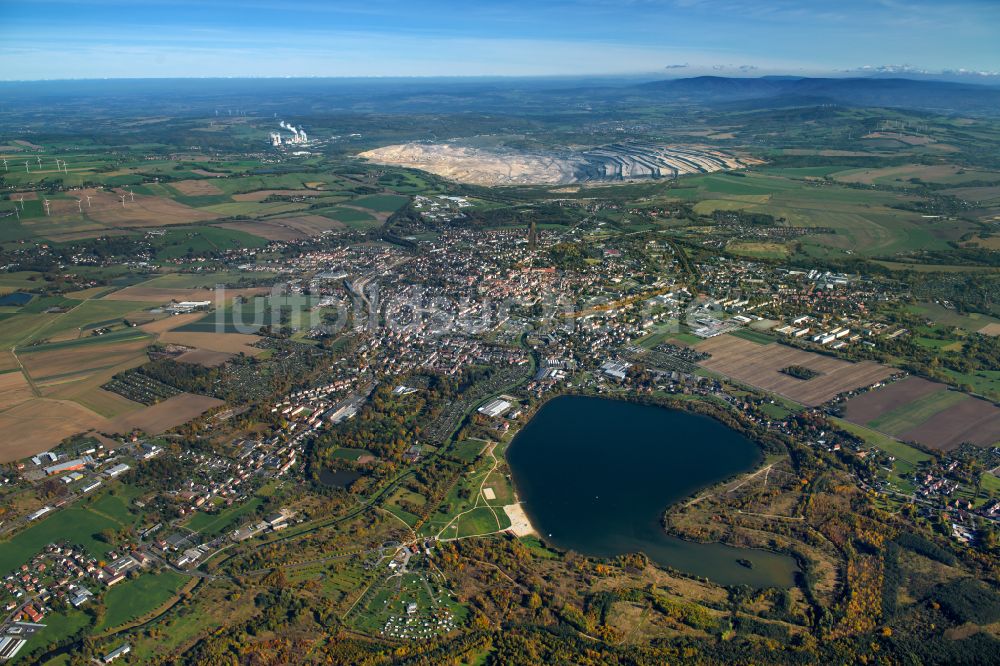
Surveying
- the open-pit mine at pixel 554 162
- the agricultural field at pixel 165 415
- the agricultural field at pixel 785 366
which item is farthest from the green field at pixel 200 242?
the agricultural field at pixel 785 366

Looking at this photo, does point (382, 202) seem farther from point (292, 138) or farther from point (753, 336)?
point (292, 138)

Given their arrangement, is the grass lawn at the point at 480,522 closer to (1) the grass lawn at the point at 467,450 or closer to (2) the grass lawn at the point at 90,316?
(1) the grass lawn at the point at 467,450

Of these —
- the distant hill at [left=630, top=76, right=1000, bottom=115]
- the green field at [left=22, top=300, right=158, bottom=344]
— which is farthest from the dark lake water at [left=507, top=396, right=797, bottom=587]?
the distant hill at [left=630, top=76, right=1000, bottom=115]

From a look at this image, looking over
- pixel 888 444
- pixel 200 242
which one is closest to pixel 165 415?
pixel 888 444

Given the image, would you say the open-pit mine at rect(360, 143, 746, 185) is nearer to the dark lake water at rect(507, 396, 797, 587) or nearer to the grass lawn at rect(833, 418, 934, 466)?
the dark lake water at rect(507, 396, 797, 587)

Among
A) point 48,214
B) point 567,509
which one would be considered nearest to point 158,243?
point 48,214
